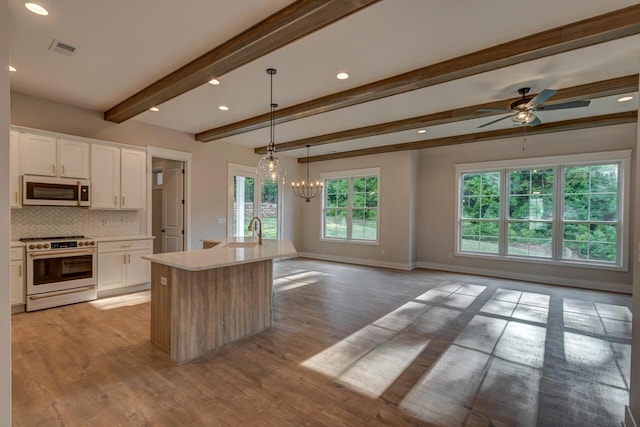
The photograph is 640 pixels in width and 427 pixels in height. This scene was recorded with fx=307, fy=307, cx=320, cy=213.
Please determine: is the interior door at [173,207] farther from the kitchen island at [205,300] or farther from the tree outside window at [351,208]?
the tree outside window at [351,208]

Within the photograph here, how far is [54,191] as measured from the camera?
14.0 ft

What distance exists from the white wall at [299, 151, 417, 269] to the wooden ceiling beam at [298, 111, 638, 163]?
9.5 inches

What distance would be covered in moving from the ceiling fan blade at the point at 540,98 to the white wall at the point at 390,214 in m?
3.53

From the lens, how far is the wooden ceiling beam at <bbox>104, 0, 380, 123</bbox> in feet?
7.30

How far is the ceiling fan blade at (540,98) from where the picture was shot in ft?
10.4

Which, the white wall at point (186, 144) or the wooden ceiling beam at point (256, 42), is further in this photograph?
the white wall at point (186, 144)

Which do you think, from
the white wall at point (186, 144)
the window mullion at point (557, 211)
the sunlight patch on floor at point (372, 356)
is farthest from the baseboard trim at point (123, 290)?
the window mullion at point (557, 211)

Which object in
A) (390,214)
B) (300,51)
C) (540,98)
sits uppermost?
(300,51)

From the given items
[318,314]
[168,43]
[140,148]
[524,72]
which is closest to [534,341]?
[318,314]

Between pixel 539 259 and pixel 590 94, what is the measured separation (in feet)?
11.6

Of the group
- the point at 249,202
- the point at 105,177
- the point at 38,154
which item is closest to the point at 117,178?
the point at 105,177

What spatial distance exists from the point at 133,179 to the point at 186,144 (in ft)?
4.70

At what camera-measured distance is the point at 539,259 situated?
6.16 meters

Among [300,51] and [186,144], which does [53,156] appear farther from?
[300,51]
